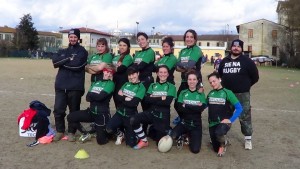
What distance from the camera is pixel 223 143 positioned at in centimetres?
576

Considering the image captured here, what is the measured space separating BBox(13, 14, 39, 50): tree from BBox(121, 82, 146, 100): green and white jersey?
250ft

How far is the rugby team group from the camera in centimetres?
599

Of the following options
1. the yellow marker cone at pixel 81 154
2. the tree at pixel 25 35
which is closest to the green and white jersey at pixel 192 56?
the yellow marker cone at pixel 81 154

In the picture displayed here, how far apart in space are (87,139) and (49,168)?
152 cm

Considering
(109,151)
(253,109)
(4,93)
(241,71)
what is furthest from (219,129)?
(4,93)

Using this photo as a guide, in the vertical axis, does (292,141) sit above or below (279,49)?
below

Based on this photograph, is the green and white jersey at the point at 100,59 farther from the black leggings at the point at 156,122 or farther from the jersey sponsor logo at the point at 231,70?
the jersey sponsor logo at the point at 231,70

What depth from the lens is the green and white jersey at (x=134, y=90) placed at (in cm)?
615

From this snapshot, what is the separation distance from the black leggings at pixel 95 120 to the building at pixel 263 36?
6240 centimetres

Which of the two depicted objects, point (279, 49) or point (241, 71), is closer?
point (241, 71)

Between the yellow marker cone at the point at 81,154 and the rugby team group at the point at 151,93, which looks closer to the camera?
the yellow marker cone at the point at 81,154

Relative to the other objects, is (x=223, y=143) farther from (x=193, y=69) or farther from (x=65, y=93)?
(x=65, y=93)

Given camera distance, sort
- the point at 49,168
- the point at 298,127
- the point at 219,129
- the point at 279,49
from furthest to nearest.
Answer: the point at 279,49 < the point at 298,127 < the point at 219,129 < the point at 49,168

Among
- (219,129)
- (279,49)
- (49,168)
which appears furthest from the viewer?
(279,49)
